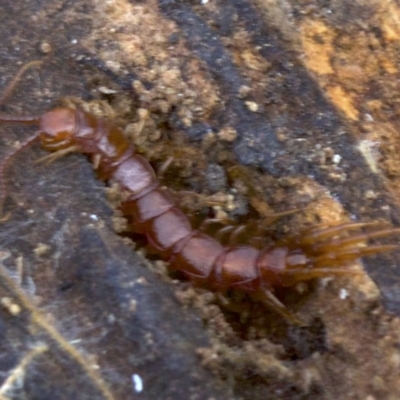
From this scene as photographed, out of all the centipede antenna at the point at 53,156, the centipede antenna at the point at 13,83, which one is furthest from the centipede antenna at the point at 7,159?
the centipede antenna at the point at 13,83

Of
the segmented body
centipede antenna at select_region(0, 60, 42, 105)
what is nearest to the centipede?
the segmented body

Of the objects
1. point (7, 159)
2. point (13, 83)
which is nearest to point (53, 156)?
point (7, 159)

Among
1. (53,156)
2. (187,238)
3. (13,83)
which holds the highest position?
(13,83)

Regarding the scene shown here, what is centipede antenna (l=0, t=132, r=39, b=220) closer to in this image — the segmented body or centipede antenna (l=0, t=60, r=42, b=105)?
the segmented body

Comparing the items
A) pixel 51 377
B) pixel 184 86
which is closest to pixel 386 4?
pixel 184 86

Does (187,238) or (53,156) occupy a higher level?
(53,156)

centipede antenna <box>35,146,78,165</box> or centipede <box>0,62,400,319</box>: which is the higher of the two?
centipede antenna <box>35,146,78,165</box>

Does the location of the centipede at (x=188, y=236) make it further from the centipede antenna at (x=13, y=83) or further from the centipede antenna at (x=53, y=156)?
the centipede antenna at (x=13, y=83)

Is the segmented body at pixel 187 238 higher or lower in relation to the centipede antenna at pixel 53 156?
lower

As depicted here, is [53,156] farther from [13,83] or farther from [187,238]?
[187,238]
